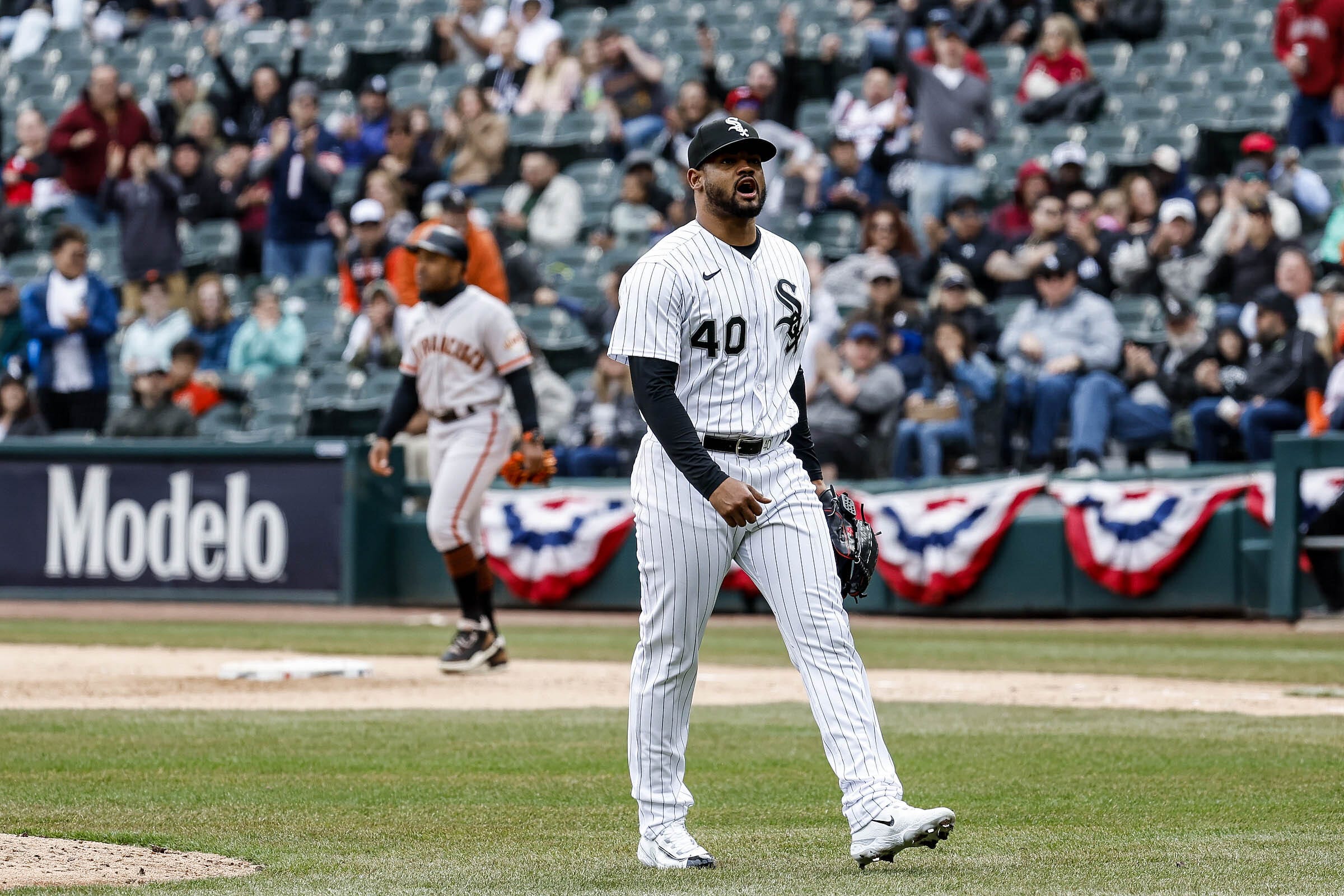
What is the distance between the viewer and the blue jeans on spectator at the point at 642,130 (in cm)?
1855

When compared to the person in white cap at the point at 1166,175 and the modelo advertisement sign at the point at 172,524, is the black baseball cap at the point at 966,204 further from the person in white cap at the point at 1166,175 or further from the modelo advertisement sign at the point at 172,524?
the modelo advertisement sign at the point at 172,524

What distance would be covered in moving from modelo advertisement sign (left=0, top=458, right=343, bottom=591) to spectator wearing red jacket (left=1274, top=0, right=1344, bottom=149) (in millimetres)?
8182

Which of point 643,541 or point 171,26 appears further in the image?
point 171,26

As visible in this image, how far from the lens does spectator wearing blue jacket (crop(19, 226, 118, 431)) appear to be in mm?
17609

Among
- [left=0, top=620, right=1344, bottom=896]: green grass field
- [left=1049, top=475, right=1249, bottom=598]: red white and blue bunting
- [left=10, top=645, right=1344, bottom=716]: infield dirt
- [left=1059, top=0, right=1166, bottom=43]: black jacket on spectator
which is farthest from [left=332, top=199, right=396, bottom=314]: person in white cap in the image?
[left=0, top=620, right=1344, bottom=896]: green grass field

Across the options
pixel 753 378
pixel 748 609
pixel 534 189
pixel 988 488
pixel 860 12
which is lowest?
pixel 748 609

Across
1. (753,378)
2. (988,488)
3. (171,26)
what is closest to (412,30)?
(171,26)

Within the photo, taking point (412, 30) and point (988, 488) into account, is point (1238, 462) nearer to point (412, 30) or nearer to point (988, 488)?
point (988, 488)

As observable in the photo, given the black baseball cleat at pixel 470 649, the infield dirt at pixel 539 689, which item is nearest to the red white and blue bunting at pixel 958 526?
the infield dirt at pixel 539 689

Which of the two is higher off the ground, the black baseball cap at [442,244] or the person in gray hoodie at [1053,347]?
the black baseball cap at [442,244]

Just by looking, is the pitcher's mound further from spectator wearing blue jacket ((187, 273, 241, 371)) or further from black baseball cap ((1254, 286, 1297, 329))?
spectator wearing blue jacket ((187, 273, 241, 371))

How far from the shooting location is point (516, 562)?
15391 millimetres

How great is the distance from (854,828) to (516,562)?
35.7 feet

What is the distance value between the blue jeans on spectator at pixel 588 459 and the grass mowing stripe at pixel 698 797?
270 inches
